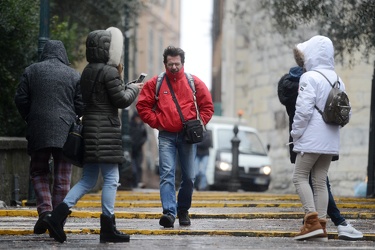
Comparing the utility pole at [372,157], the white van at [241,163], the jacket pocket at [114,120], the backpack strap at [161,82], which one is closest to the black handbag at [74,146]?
the jacket pocket at [114,120]

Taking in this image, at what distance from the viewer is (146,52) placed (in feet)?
175

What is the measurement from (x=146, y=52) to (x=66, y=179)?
1647 inches

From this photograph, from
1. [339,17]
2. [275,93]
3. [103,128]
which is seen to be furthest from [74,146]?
[275,93]

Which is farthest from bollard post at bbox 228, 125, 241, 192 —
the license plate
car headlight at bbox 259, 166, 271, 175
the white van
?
car headlight at bbox 259, 166, 271, 175

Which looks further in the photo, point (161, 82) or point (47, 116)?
point (161, 82)

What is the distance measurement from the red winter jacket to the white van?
1421cm

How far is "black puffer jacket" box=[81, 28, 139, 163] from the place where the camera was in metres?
10.7

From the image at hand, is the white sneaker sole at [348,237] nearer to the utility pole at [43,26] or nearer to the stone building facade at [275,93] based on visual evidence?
the utility pole at [43,26]

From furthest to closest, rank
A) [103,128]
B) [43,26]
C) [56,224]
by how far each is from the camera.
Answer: [43,26]
[103,128]
[56,224]

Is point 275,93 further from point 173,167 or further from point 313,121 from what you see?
point 313,121

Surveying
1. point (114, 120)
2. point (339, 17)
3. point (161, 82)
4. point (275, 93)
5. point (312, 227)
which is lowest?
point (312, 227)

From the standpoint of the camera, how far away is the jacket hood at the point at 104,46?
1093 centimetres

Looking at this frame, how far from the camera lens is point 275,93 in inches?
1267

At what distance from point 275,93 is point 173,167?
19.9 m
